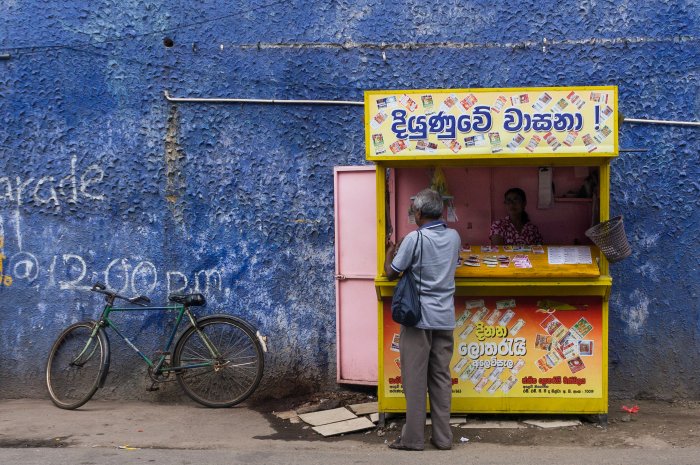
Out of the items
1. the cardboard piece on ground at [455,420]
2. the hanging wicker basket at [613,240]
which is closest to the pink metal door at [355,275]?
the cardboard piece on ground at [455,420]

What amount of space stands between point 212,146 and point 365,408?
258 centimetres

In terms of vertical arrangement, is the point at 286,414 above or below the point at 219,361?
below

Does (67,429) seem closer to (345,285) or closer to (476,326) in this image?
(345,285)

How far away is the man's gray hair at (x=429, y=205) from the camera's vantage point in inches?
218

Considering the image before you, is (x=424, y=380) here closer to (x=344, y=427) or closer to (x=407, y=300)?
(x=407, y=300)

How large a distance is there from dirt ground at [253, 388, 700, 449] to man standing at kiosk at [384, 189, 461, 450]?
368 mm

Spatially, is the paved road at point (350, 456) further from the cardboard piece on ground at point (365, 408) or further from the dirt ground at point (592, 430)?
the cardboard piece on ground at point (365, 408)

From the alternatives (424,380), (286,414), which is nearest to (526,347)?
(424,380)

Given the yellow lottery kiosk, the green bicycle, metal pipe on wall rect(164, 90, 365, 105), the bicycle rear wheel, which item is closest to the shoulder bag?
the yellow lottery kiosk

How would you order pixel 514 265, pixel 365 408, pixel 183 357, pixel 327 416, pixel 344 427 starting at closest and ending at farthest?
pixel 514 265, pixel 344 427, pixel 327 416, pixel 365 408, pixel 183 357

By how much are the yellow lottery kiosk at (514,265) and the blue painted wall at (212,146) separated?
3.07 ft

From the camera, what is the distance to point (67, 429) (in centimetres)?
621

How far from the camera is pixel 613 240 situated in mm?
5727

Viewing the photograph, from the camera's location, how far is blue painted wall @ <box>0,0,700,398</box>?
6785 mm
